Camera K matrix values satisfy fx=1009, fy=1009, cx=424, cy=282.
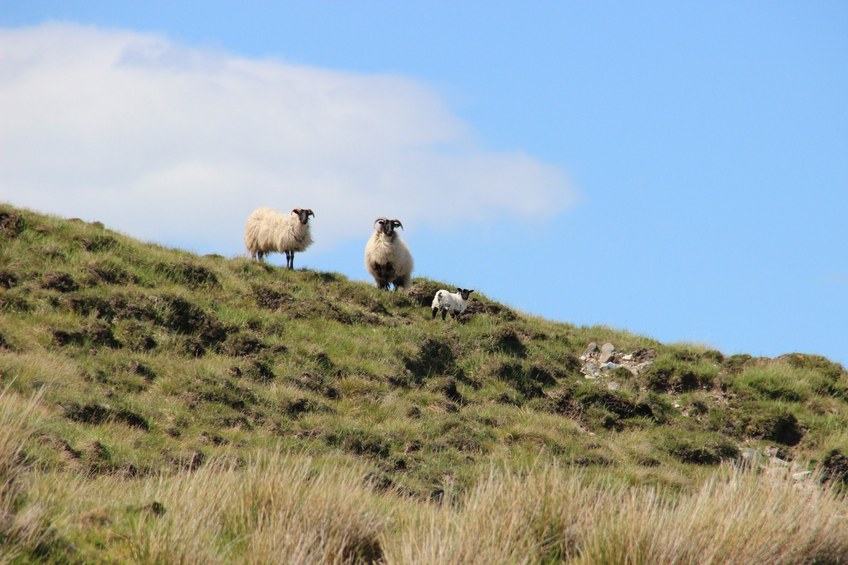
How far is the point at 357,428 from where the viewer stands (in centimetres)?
1543

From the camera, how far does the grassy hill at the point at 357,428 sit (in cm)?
789

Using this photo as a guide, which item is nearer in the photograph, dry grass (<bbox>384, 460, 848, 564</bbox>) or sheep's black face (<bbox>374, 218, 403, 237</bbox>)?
dry grass (<bbox>384, 460, 848, 564</bbox>)

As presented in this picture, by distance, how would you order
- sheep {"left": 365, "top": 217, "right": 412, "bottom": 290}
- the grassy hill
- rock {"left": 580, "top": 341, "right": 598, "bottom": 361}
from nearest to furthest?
the grassy hill, rock {"left": 580, "top": 341, "right": 598, "bottom": 361}, sheep {"left": 365, "top": 217, "right": 412, "bottom": 290}

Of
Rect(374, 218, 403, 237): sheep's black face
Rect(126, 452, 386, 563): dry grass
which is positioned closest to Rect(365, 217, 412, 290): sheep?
Rect(374, 218, 403, 237): sheep's black face

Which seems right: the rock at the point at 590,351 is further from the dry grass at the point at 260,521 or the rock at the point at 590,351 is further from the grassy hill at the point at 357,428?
the dry grass at the point at 260,521

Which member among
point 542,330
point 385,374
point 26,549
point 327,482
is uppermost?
point 542,330

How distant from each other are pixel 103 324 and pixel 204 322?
1.90 meters

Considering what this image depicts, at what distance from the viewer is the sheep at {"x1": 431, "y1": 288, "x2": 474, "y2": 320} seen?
21.7 meters

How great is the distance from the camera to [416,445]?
15406 mm

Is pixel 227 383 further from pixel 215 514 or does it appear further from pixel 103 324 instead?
pixel 215 514

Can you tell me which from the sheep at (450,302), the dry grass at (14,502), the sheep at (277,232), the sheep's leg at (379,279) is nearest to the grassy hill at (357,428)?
the dry grass at (14,502)

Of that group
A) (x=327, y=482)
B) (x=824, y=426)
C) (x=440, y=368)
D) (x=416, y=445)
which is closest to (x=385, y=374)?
(x=440, y=368)

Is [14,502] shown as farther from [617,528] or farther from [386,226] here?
[386,226]

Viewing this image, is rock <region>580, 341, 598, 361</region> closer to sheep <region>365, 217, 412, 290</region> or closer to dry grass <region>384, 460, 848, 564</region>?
sheep <region>365, 217, 412, 290</region>
